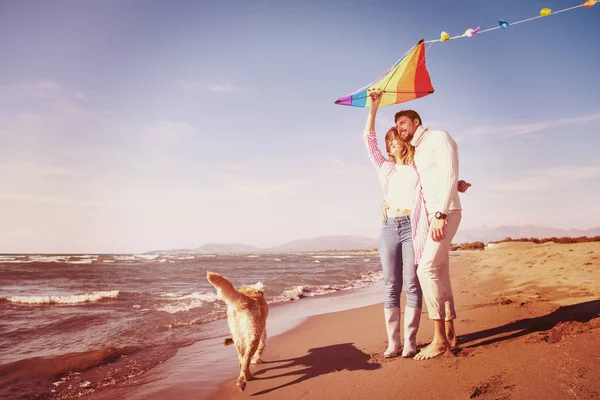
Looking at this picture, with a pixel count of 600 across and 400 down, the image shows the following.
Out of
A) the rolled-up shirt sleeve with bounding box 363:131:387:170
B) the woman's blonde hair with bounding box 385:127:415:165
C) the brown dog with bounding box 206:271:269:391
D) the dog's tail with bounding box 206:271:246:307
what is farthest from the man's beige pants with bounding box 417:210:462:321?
the dog's tail with bounding box 206:271:246:307

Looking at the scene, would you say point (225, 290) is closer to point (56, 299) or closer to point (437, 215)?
point (437, 215)

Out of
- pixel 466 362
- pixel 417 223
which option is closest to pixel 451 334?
pixel 466 362

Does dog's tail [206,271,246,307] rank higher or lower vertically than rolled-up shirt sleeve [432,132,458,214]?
lower

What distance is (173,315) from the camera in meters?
6.58

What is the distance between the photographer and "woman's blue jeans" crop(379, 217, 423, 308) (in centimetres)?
329

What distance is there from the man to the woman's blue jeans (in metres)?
0.17

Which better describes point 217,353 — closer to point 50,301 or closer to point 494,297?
point 494,297

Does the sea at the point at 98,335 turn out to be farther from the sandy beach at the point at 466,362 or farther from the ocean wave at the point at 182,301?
the sandy beach at the point at 466,362

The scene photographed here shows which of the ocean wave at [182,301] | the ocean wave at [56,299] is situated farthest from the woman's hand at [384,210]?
the ocean wave at [56,299]

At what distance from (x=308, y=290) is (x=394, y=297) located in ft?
24.0

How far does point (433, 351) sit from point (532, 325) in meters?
1.55

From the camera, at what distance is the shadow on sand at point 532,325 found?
137 inches

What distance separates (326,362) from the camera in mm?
3508

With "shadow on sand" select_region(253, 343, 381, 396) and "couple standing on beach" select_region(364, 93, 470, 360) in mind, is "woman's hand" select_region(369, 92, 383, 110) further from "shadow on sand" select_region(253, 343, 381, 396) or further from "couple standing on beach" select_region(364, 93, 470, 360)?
"shadow on sand" select_region(253, 343, 381, 396)
